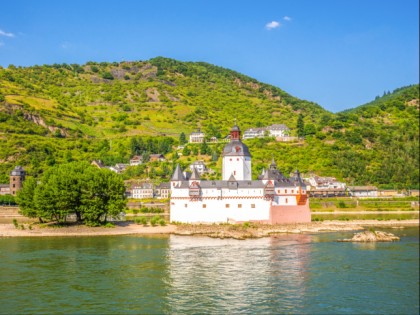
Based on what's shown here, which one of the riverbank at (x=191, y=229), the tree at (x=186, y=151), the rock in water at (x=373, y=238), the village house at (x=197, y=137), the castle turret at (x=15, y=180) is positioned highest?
the village house at (x=197, y=137)

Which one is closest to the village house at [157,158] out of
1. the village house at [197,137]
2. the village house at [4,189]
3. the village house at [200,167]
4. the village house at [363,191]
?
the village house at [200,167]

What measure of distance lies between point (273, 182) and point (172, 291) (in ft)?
104

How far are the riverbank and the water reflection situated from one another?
4689 millimetres

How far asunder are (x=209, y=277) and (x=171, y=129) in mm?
128705

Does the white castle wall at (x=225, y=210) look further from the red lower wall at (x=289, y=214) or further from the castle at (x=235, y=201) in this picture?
the red lower wall at (x=289, y=214)

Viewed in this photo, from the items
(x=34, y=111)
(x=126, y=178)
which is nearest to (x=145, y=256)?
(x=126, y=178)

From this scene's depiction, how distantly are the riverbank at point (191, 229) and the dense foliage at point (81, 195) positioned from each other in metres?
1.91

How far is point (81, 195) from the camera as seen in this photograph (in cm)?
5575

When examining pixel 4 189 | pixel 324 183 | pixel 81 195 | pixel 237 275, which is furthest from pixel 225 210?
pixel 4 189

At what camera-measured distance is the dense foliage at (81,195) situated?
2165 inches

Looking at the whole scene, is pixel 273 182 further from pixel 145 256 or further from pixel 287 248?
pixel 145 256

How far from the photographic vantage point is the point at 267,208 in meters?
57.5

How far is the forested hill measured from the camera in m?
106

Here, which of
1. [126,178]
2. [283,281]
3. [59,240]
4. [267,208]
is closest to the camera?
[283,281]
